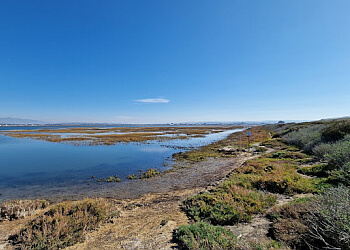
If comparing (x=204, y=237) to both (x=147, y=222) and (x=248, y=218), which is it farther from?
(x=147, y=222)

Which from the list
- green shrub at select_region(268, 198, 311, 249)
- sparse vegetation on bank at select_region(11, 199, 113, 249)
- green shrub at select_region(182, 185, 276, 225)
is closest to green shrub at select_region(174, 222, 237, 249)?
green shrub at select_region(182, 185, 276, 225)

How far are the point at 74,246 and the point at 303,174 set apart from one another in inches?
584

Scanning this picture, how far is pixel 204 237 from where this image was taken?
4.95 meters

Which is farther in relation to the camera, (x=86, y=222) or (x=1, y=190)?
(x=1, y=190)

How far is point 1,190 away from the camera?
11641 millimetres

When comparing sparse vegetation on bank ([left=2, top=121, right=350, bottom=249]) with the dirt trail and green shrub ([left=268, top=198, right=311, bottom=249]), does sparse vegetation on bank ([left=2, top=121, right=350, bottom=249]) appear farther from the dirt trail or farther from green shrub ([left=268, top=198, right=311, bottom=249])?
the dirt trail

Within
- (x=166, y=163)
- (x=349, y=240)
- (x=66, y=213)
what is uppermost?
(x=349, y=240)

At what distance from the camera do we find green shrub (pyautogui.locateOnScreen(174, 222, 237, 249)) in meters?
4.53

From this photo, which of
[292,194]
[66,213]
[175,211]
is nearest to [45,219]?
[66,213]

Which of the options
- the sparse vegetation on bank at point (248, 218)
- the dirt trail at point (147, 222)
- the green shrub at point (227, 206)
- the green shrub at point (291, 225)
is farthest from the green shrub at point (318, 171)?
the dirt trail at point (147, 222)

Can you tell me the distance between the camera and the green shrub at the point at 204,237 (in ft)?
14.9

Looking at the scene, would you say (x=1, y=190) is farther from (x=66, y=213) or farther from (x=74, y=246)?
(x=74, y=246)

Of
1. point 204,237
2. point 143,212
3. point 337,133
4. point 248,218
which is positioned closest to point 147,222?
point 143,212

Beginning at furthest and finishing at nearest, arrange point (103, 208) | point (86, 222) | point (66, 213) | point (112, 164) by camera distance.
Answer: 1. point (112, 164)
2. point (103, 208)
3. point (66, 213)
4. point (86, 222)
